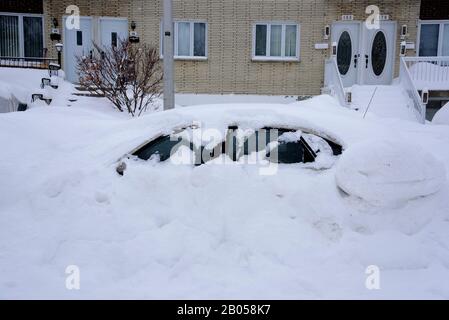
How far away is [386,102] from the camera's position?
46.5ft

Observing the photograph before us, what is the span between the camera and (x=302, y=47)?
16875mm

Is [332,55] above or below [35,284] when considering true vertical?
above

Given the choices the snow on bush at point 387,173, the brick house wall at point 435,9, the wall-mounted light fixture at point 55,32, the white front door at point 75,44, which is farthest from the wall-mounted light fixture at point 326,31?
the snow on bush at point 387,173

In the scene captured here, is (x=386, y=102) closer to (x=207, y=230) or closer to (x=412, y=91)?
(x=412, y=91)

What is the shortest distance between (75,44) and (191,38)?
445 centimetres

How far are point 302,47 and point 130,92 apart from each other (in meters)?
6.69

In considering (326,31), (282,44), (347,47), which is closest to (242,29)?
(282,44)

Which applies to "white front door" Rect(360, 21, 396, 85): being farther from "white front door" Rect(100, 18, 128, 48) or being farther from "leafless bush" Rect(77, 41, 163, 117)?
"white front door" Rect(100, 18, 128, 48)

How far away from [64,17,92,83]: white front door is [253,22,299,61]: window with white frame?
6.36 metres

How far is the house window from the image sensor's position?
61.0 ft

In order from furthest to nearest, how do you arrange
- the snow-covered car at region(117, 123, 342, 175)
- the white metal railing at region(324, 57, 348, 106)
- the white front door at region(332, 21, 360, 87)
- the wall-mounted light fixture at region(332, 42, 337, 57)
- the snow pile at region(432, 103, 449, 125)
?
the white front door at region(332, 21, 360, 87) → the wall-mounted light fixture at region(332, 42, 337, 57) → the white metal railing at region(324, 57, 348, 106) → the snow pile at region(432, 103, 449, 125) → the snow-covered car at region(117, 123, 342, 175)

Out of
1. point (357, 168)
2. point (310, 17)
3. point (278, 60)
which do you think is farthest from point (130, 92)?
point (357, 168)

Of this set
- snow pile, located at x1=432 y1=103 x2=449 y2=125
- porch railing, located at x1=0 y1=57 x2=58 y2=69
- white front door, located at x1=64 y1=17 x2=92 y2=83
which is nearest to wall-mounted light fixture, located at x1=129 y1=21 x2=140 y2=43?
white front door, located at x1=64 y1=17 x2=92 y2=83
